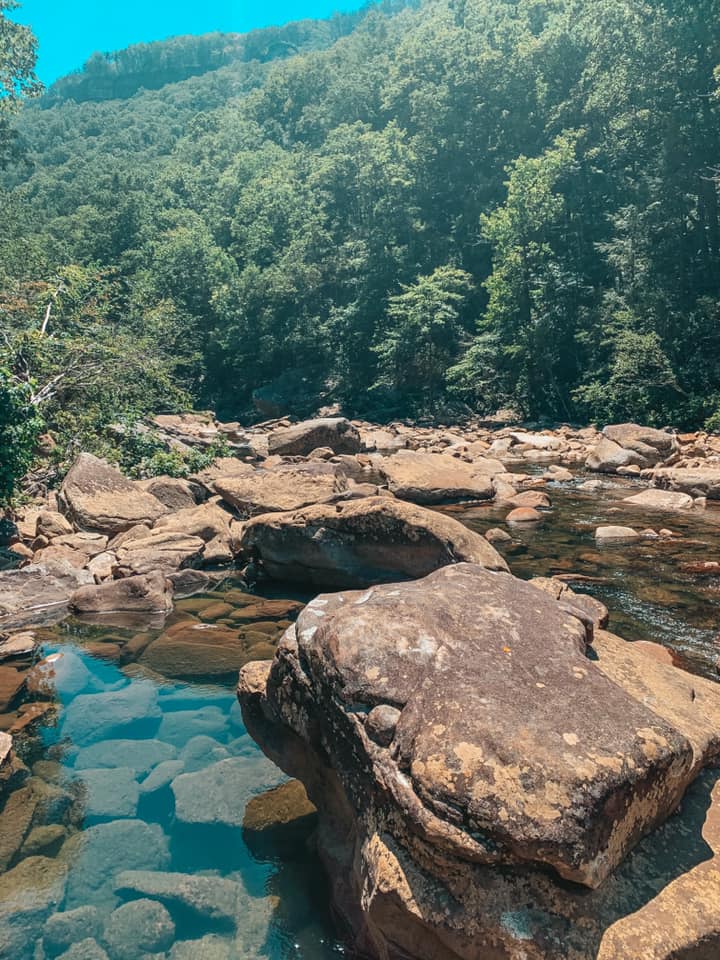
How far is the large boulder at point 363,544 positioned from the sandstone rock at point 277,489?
199cm

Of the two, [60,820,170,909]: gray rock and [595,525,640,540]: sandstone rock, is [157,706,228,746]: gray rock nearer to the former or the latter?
[60,820,170,909]: gray rock

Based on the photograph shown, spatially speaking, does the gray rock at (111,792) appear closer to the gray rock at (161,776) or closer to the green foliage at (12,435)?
the gray rock at (161,776)

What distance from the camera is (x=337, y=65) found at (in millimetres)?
69688

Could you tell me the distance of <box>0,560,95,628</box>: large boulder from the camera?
7.73 meters

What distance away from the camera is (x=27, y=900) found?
362 centimetres

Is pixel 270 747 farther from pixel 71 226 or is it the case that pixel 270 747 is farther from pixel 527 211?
pixel 71 226

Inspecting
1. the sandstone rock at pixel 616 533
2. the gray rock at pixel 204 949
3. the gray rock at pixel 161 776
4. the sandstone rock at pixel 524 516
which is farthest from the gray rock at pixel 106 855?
the sandstone rock at pixel 524 516

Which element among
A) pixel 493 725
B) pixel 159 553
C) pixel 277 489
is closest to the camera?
pixel 493 725

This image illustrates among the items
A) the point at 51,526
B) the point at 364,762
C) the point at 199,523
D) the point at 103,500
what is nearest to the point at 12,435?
the point at 51,526

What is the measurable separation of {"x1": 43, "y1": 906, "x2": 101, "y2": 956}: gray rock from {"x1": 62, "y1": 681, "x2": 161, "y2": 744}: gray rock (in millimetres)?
1803

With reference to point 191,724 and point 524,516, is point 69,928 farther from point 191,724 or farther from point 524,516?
point 524,516

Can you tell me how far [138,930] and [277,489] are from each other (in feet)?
26.1

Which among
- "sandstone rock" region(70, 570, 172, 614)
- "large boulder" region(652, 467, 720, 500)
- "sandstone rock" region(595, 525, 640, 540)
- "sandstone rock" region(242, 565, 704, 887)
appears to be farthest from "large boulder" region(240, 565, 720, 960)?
"large boulder" region(652, 467, 720, 500)

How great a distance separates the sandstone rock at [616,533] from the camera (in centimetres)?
1036
